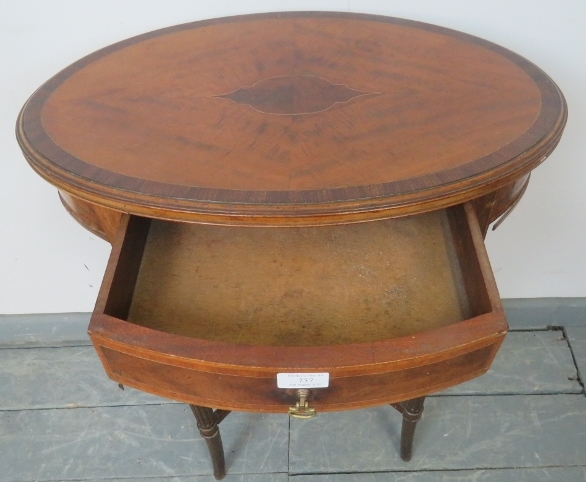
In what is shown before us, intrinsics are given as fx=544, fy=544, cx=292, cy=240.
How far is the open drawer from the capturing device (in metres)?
0.59

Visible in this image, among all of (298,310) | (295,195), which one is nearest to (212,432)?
(298,310)

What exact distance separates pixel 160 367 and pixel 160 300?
0.15 meters

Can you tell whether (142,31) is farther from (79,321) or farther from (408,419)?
(408,419)

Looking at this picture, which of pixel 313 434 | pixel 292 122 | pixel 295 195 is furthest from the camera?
pixel 313 434

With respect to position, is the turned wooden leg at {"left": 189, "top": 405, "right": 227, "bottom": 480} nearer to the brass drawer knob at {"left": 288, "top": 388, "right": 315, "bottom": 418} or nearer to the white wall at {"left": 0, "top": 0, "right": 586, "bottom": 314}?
the brass drawer knob at {"left": 288, "top": 388, "right": 315, "bottom": 418}

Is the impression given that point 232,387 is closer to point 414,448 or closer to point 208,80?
point 208,80

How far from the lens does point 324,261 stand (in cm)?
81

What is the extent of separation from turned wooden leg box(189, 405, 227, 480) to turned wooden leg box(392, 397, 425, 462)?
1.07ft

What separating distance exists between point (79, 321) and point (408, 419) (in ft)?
2.94

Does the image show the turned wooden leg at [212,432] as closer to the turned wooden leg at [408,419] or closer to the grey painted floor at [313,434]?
the grey painted floor at [313,434]

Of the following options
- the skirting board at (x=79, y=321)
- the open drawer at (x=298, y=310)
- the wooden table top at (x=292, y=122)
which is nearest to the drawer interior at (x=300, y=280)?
the open drawer at (x=298, y=310)

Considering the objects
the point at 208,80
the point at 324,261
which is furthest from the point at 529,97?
the point at 208,80

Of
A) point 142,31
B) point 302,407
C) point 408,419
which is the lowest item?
point 408,419

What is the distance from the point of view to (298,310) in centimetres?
74
